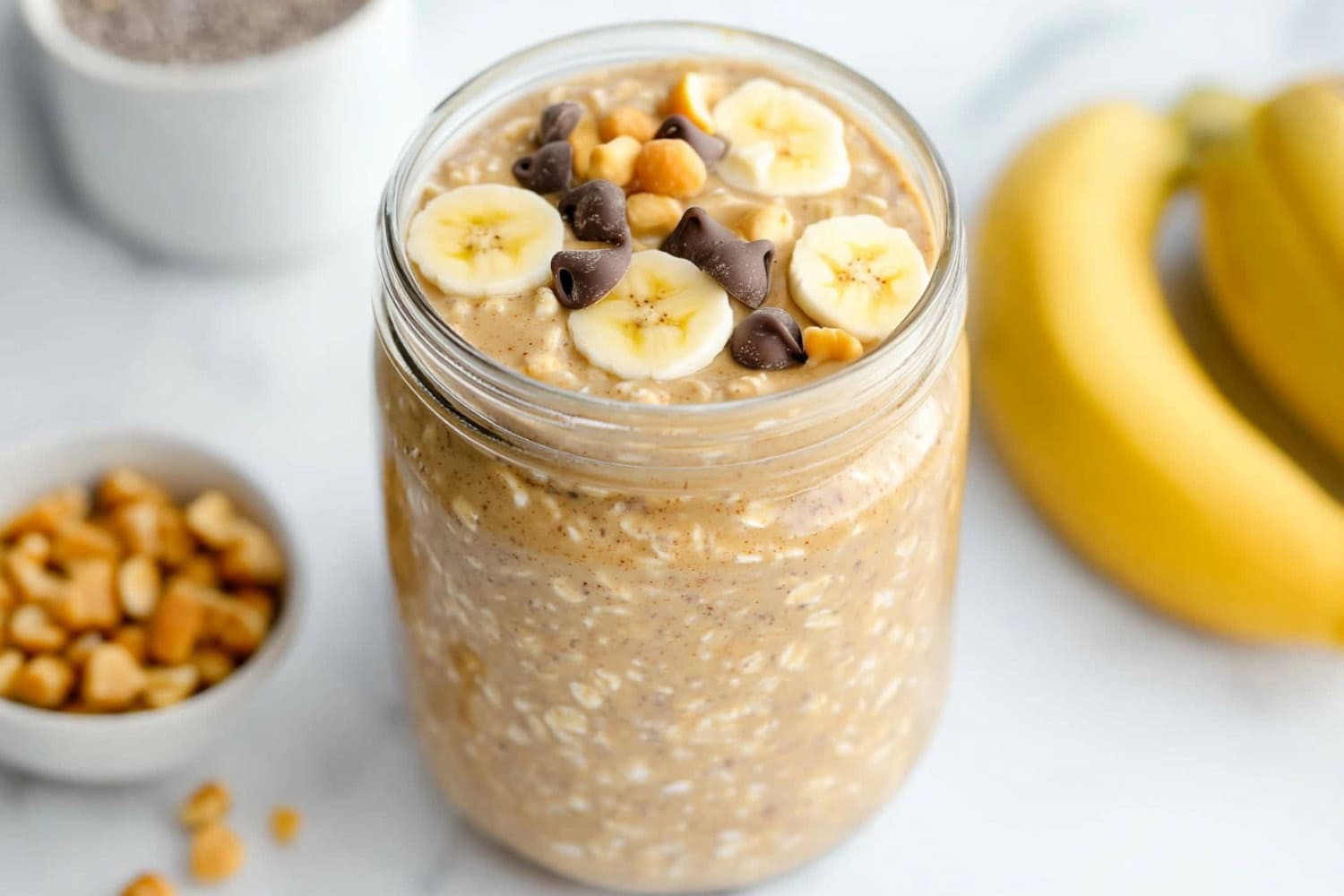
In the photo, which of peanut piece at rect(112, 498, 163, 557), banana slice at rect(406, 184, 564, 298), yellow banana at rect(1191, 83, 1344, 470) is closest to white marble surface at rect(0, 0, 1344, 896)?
peanut piece at rect(112, 498, 163, 557)

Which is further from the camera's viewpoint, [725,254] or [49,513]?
[49,513]

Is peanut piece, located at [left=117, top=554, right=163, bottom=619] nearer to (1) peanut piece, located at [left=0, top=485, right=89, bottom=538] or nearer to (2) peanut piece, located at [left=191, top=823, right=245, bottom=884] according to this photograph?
(1) peanut piece, located at [left=0, top=485, right=89, bottom=538]

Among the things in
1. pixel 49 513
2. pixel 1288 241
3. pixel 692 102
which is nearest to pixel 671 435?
pixel 692 102

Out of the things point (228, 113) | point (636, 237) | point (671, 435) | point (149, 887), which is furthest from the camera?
point (228, 113)

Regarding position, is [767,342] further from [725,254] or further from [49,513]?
[49,513]

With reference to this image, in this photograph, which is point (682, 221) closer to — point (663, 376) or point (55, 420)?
point (663, 376)

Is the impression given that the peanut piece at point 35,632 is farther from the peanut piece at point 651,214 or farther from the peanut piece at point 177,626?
the peanut piece at point 651,214

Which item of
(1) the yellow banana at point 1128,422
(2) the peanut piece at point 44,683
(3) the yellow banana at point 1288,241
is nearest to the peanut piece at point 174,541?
(2) the peanut piece at point 44,683
